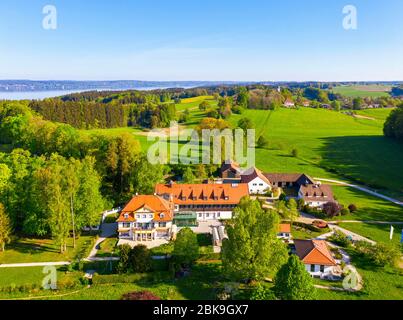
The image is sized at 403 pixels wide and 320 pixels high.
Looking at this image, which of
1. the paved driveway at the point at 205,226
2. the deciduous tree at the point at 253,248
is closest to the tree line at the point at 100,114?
the paved driveway at the point at 205,226

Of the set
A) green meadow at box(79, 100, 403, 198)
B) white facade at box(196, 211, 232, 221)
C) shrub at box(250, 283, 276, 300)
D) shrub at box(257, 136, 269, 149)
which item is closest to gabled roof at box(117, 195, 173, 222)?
white facade at box(196, 211, 232, 221)

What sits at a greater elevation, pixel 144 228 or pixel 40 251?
pixel 144 228

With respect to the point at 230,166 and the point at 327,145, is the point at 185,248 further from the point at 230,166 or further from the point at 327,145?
the point at 327,145

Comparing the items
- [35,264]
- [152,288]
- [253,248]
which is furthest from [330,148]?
[35,264]

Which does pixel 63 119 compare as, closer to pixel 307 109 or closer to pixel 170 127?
pixel 170 127
